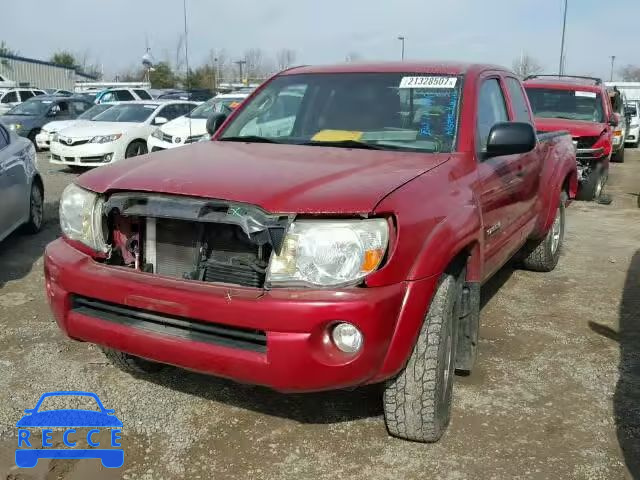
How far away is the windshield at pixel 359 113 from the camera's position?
3.54 metres

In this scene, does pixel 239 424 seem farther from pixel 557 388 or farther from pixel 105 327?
pixel 557 388

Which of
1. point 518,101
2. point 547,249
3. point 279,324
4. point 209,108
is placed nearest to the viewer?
point 279,324

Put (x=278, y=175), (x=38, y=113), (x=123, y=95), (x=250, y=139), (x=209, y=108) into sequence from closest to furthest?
1. (x=278, y=175)
2. (x=250, y=139)
3. (x=209, y=108)
4. (x=38, y=113)
5. (x=123, y=95)

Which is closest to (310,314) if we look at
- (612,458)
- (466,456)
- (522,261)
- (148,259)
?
(148,259)

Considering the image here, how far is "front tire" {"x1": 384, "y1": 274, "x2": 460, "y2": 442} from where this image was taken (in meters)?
2.78

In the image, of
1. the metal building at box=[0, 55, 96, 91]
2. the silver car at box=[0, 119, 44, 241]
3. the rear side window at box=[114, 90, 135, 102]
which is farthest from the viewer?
the metal building at box=[0, 55, 96, 91]

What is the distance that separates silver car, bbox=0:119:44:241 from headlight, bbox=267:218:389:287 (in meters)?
4.38

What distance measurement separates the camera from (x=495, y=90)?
13.9 feet

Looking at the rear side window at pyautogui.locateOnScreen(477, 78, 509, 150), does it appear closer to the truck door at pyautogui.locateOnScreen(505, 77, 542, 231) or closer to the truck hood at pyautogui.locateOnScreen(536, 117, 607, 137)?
the truck door at pyautogui.locateOnScreen(505, 77, 542, 231)

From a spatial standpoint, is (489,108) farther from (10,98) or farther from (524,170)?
(10,98)

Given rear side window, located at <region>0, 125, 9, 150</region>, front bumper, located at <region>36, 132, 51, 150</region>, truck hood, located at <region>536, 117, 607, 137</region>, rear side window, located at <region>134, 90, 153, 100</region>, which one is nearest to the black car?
front bumper, located at <region>36, 132, 51, 150</region>

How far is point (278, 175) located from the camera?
279 centimetres

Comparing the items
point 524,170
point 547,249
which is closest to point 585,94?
point 547,249

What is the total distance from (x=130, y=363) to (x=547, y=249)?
150 inches
